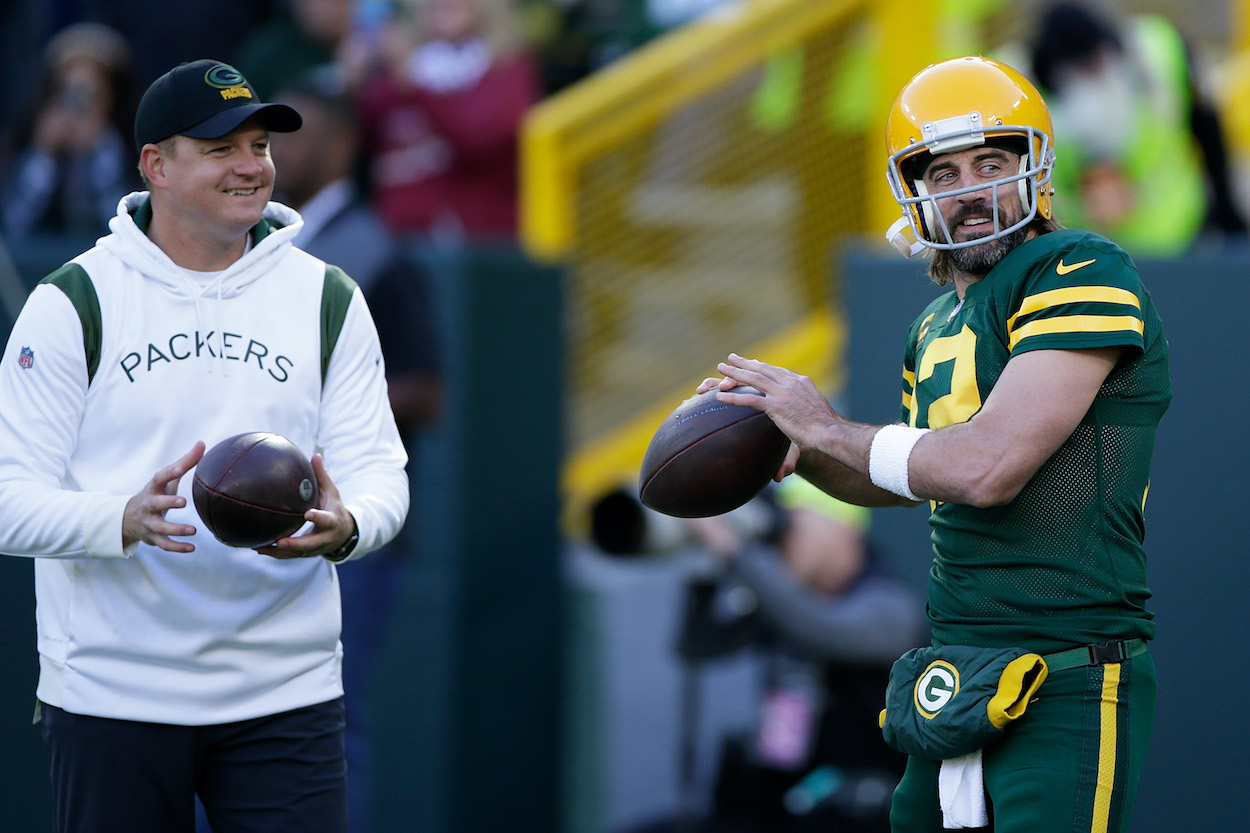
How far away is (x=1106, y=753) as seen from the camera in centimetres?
Answer: 291

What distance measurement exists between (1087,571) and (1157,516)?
100 inches

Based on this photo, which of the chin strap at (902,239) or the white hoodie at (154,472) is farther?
the chin strap at (902,239)

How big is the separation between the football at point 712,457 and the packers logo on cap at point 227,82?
1101mm

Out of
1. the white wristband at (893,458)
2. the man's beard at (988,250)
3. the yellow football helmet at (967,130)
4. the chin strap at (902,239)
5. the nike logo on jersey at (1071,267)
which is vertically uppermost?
the yellow football helmet at (967,130)

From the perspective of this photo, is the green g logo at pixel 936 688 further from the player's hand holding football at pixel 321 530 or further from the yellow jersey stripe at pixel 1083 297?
the player's hand holding football at pixel 321 530

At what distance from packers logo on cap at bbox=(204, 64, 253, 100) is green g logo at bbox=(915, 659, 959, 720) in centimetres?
175

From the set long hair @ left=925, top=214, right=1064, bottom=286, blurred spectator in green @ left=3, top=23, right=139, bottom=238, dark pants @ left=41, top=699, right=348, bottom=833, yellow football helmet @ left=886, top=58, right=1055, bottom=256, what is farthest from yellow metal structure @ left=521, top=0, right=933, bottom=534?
dark pants @ left=41, top=699, right=348, bottom=833

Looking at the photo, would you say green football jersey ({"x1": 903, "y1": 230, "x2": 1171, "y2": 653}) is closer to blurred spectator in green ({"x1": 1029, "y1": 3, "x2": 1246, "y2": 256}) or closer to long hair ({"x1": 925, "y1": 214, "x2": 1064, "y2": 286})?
long hair ({"x1": 925, "y1": 214, "x2": 1064, "y2": 286})

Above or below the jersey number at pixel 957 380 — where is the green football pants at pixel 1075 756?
below

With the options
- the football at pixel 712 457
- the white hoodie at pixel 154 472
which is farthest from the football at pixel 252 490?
the football at pixel 712 457

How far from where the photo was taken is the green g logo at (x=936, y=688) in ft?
9.84

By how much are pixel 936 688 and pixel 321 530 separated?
1208 mm

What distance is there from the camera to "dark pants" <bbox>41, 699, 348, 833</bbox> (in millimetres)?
3061

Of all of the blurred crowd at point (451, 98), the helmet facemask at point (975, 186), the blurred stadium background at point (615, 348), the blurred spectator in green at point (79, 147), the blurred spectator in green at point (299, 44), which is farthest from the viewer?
the blurred spectator in green at point (299, 44)
